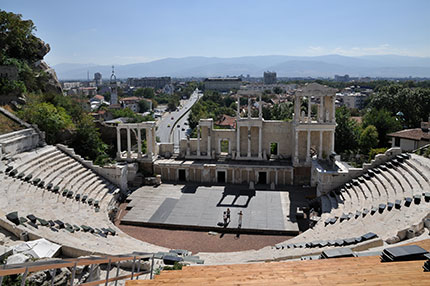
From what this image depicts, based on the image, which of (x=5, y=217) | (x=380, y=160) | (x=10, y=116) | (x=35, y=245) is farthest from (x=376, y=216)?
(x=10, y=116)

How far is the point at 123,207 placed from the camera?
26656mm

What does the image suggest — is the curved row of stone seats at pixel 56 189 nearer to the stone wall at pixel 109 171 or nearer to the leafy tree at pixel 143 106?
the stone wall at pixel 109 171

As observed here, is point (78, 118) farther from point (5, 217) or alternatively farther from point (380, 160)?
point (380, 160)

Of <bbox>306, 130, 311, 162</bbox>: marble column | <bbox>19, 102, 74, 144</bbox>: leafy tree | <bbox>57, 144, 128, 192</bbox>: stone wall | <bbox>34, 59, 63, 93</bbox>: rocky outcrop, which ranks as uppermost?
<bbox>34, 59, 63, 93</bbox>: rocky outcrop

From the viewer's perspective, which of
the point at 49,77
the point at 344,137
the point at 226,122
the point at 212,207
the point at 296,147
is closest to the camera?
the point at 212,207

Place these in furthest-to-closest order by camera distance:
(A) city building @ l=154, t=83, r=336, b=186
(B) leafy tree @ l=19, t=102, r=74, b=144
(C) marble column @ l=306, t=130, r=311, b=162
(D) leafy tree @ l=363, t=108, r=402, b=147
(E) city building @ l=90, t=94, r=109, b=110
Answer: (E) city building @ l=90, t=94, r=109, b=110
(D) leafy tree @ l=363, t=108, r=402, b=147
(C) marble column @ l=306, t=130, r=311, b=162
(A) city building @ l=154, t=83, r=336, b=186
(B) leafy tree @ l=19, t=102, r=74, b=144

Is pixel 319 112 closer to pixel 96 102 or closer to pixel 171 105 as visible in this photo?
pixel 171 105

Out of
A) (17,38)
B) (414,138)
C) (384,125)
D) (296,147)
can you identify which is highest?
(17,38)

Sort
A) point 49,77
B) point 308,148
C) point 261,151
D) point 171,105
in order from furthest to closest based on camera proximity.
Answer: point 171,105 → point 49,77 → point 261,151 → point 308,148

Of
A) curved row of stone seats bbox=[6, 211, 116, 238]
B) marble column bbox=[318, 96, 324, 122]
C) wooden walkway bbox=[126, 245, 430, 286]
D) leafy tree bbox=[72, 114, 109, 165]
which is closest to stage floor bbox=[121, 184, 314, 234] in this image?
curved row of stone seats bbox=[6, 211, 116, 238]

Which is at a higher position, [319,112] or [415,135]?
[319,112]

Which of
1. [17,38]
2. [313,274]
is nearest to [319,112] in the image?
[313,274]

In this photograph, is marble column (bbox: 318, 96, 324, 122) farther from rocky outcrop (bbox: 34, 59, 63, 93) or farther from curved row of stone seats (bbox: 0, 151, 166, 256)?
rocky outcrop (bbox: 34, 59, 63, 93)

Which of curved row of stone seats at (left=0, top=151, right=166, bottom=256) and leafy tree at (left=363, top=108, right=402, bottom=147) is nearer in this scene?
curved row of stone seats at (left=0, top=151, right=166, bottom=256)
